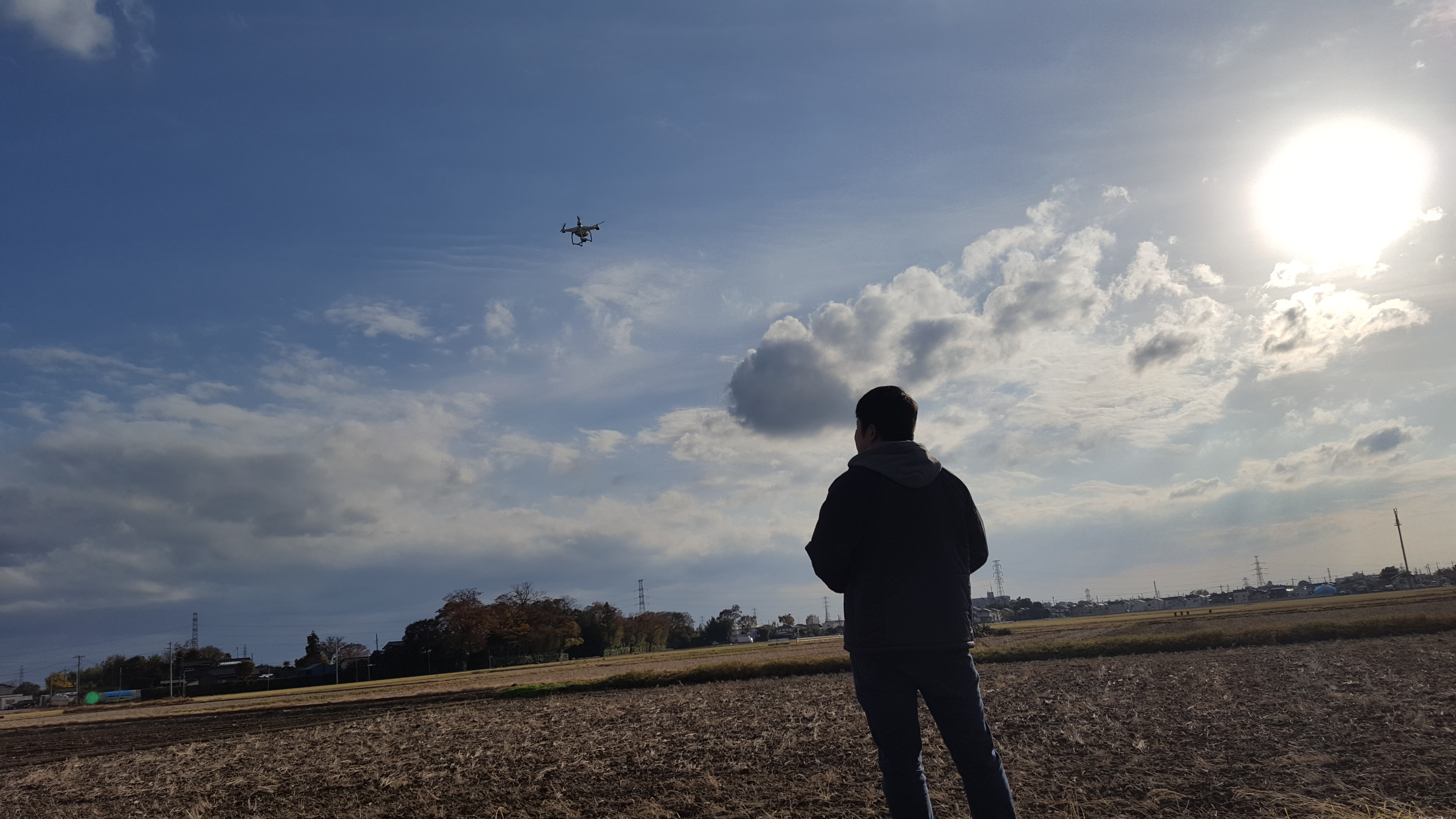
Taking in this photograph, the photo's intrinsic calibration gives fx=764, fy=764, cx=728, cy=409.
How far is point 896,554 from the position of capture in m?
3.47

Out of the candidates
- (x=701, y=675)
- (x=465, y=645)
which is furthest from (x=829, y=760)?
(x=465, y=645)

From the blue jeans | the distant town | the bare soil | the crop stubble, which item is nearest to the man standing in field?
Answer: the blue jeans

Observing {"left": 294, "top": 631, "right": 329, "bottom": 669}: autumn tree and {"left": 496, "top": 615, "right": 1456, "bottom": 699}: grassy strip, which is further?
{"left": 294, "top": 631, "right": 329, "bottom": 669}: autumn tree

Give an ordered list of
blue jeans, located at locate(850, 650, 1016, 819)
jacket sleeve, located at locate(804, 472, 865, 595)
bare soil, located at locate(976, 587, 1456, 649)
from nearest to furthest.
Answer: blue jeans, located at locate(850, 650, 1016, 819) < jacket sleeve, located at locate(804, 472, 865, 595) < bare soil, located at locate(976, 587, 1456, 649)

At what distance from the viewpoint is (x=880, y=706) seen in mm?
3445

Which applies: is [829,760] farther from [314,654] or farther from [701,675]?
[314,654]

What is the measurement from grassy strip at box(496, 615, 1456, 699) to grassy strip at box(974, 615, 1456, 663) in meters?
0.03

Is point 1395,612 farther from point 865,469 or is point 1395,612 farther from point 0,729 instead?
point 0,729

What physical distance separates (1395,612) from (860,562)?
168 ft

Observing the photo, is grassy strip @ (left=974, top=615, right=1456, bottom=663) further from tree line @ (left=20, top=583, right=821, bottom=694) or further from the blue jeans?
tree line @ (left=20, top=583, right=821, bottom=694)

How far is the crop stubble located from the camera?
235 inches

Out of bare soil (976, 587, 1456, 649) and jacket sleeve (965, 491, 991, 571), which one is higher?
jacket sleeve (965, 491, 991, 571)

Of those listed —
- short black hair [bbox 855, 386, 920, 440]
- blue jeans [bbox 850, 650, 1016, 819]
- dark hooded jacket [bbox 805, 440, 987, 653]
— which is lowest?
blue jeans [bbox 850, 650, 1016, 819]

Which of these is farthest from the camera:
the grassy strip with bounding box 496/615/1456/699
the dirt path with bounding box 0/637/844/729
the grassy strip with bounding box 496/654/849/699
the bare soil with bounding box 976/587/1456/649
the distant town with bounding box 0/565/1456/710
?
the distant town with bounding box 0/565/1456/710
